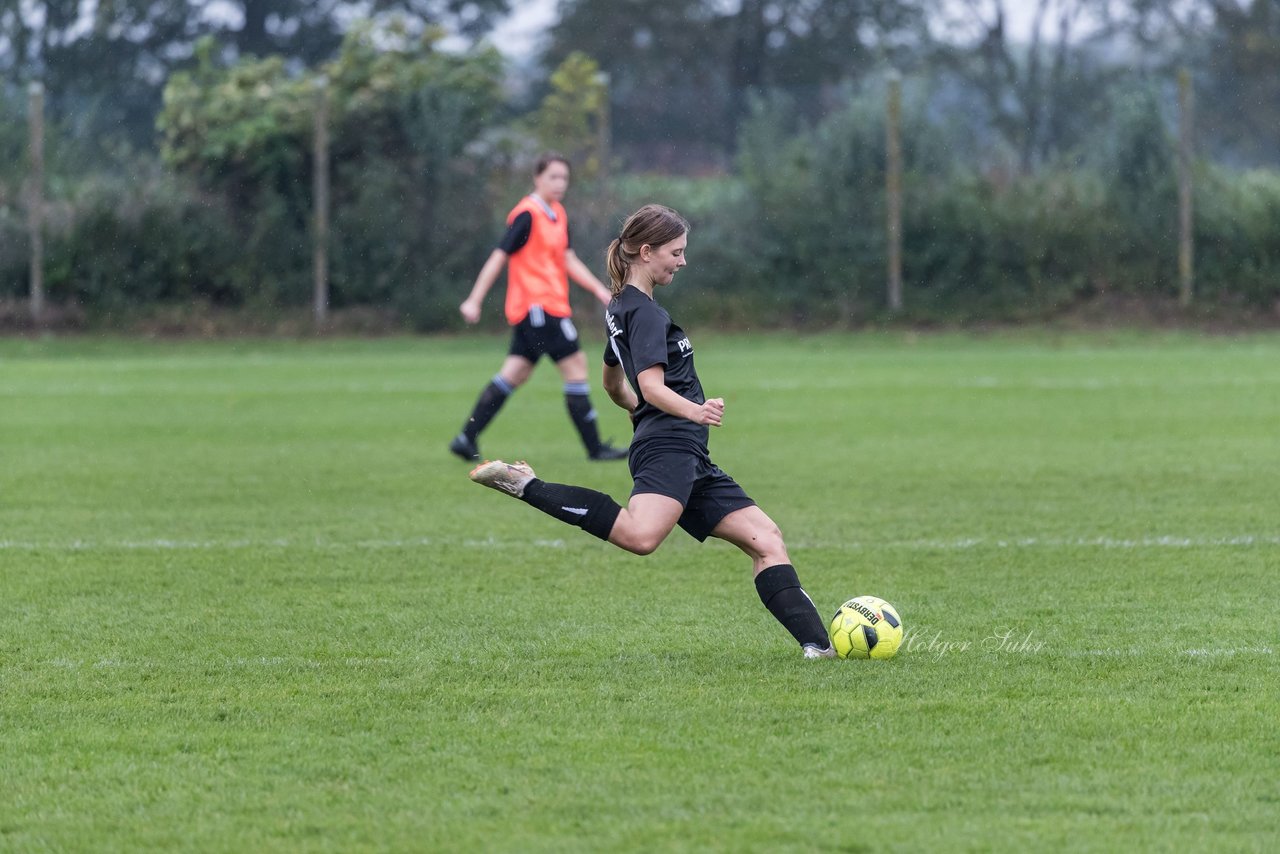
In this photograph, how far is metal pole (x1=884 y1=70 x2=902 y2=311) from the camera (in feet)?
80.3

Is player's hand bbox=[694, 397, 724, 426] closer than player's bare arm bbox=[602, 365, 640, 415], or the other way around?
player's hand bbox=[694, 397, 724, 426]

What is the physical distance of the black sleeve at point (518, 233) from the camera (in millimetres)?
11164

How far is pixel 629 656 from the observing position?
5.27 m

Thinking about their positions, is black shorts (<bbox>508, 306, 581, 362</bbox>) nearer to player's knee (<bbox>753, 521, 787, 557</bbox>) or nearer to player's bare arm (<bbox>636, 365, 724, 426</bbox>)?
player's knee (<bbox>753, 521, 787, 557</bbox>)

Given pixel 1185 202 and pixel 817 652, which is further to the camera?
pixel 1185 202

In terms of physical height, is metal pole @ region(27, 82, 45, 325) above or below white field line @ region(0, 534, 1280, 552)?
above

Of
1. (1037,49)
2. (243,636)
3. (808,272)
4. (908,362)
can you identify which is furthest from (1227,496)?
(1037,49)

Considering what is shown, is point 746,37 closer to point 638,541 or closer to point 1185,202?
point 1185,202

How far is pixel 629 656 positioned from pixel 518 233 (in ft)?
20.6

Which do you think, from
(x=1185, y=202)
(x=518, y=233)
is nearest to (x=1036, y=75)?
(x=1185, y=202)

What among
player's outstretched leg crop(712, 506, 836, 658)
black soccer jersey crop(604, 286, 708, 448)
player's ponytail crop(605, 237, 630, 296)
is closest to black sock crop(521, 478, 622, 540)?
black soccer jersey crop(604, 286, 708, 448)

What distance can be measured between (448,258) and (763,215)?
4.56 m

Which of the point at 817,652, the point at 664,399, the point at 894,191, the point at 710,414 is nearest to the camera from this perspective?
the point at 710,414

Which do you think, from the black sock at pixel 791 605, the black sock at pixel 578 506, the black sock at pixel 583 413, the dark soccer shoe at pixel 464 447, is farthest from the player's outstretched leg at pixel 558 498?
the dark soccer shoe at pixel 464 447
